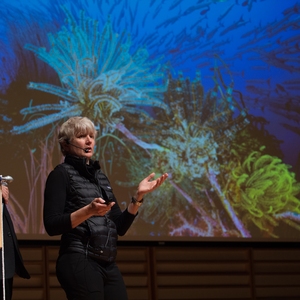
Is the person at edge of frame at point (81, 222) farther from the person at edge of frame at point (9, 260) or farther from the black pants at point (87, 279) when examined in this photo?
→ the person at edge of frame at point (9, 260)

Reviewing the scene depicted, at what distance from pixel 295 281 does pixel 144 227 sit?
1380mm

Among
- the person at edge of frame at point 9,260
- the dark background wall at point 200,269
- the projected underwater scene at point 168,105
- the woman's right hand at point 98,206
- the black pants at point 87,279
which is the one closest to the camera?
the woman's right hand at point 98,206

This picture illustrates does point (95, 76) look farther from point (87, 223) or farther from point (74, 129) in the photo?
point (87, 223)

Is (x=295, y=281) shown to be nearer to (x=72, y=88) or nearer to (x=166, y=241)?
(x=166, y=241)

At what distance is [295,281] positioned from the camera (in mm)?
4793

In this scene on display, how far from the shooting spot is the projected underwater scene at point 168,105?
13.5ft

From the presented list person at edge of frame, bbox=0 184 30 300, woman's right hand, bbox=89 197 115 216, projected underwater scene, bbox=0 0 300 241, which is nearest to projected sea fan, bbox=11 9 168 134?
projected underwater scene, bbox=0 0 300 241

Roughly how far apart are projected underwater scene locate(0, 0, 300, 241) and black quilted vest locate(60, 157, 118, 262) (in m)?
1.67

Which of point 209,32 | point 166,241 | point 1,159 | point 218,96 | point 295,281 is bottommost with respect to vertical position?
point 295,281

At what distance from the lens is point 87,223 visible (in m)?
2.38

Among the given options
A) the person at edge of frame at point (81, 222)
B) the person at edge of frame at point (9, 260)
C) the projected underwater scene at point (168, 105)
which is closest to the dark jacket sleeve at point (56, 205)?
the person at edge of frame at point (81, 222)

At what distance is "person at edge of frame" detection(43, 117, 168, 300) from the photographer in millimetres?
2281

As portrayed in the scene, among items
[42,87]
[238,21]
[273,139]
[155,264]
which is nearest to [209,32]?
[238,21]

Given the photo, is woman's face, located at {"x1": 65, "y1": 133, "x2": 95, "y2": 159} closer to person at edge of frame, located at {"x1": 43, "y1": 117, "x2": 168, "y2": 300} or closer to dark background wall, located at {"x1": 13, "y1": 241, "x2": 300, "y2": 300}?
person at edge of frame, located at {"x1": 43, "y1": 117, "x2": 168, "y2": 300}
